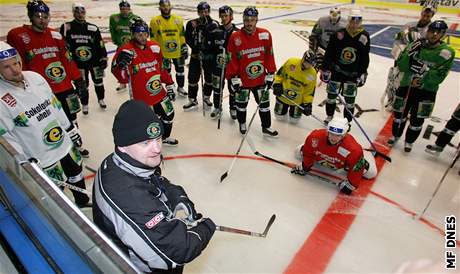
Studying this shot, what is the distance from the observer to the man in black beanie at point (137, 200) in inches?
49.6

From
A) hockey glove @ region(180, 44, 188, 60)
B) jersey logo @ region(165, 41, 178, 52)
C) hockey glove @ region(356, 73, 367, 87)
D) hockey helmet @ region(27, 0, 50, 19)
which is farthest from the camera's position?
hockey glove @ region(180, 44, 188, 60)

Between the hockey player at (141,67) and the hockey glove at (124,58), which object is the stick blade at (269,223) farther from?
the hockey glove at (124,58)

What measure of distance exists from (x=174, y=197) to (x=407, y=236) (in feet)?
7.24

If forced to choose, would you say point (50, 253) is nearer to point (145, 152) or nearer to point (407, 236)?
point (145, 152)

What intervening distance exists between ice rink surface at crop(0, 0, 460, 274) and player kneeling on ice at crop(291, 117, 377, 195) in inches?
5.2

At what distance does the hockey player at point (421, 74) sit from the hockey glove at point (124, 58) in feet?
10.4

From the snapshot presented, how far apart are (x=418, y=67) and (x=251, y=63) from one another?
1926mm

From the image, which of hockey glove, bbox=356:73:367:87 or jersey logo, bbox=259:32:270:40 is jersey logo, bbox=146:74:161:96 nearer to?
jersey logo, bbox=259:32:270:40

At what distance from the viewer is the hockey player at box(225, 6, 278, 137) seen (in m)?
3.84

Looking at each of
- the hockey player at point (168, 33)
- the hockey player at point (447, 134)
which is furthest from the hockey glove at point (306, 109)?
the hockey player at point (168, 33)

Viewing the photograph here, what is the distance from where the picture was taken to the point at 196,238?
1479 millimetres

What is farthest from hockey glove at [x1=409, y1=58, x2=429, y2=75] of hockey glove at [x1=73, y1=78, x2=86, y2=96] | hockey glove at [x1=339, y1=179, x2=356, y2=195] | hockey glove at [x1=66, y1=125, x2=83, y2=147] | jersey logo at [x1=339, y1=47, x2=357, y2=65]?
hockey glove at [x1=73, y1=78, x2=86, y2=96]

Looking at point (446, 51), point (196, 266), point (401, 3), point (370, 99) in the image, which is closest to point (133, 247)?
point (196, 266)

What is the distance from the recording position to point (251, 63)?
3.94m
